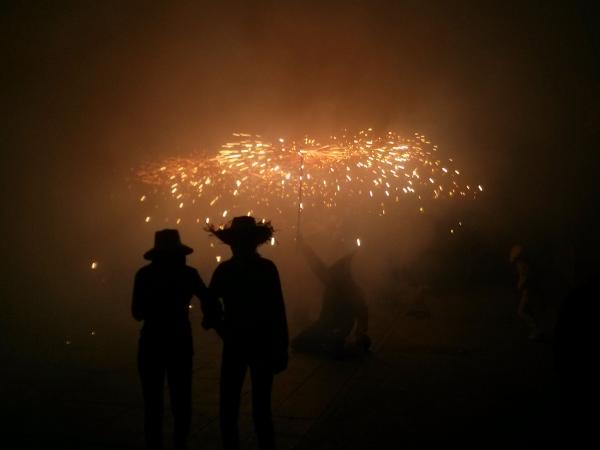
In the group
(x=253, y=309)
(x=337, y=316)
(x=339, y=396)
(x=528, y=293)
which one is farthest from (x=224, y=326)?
(x=528, y=293)

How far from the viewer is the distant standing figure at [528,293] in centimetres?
737

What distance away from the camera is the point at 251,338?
3.19 meters

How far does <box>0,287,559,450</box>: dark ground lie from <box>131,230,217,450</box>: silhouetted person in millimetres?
436

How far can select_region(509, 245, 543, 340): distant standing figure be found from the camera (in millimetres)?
7371

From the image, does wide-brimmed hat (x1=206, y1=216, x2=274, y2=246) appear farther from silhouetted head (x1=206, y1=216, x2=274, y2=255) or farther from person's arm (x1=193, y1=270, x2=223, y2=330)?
person's arm (x1=193, y1=270, x2=223, y2=330)

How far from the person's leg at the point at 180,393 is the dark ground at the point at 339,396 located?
295 mm

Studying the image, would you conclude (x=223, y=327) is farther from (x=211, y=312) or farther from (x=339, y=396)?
(x=339, y=396)

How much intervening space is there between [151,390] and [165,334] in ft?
1.15

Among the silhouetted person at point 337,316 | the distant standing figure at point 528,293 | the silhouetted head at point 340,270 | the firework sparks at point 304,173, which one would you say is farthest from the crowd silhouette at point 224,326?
the firework sparks at point 304,173

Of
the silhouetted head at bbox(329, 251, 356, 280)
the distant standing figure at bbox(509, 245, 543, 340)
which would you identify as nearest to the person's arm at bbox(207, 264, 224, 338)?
the silhouetted head at bbox(329, 251, 356, 280)

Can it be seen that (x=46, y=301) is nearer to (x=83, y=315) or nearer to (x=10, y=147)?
(x=83, y=315)

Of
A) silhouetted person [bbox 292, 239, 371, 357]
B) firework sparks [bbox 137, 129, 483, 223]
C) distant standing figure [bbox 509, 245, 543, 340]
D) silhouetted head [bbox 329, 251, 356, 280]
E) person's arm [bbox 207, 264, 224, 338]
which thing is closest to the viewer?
person's arm [bbox 207, 264, 224, 338]

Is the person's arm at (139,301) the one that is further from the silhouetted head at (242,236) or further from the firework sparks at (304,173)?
the firework sparks at (304,173)

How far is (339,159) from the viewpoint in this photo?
397 inches
